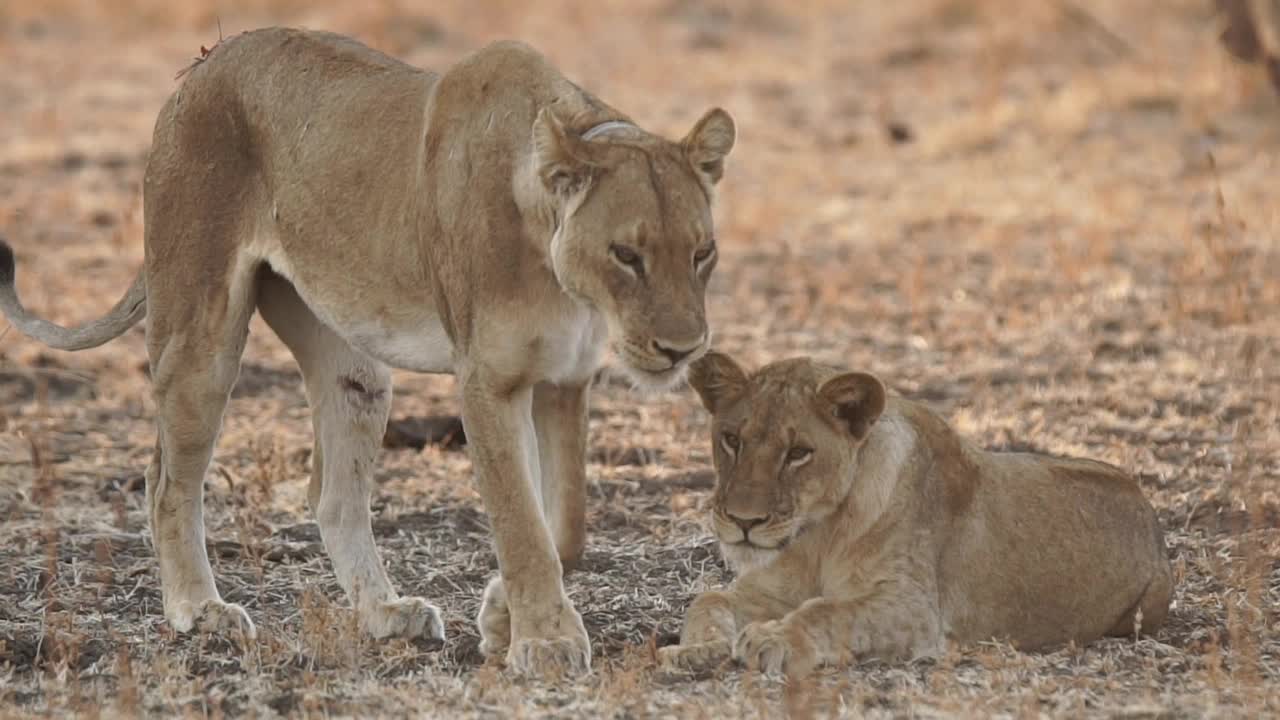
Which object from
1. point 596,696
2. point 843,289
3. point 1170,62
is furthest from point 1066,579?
point 1170,62

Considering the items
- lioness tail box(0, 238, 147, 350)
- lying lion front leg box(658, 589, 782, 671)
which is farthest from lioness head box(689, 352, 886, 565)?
lioness tail box(0, 238, 147, 350)

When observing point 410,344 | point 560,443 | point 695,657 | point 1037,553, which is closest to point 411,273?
point 410,344

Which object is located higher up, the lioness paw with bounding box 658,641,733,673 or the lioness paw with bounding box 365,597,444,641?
the lioness paw with bounding box 365,597,444,641

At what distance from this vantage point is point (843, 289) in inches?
428

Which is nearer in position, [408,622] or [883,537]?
[883,537]

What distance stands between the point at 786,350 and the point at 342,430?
149 inches

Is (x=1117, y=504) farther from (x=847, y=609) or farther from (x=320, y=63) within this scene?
(x=320, y=63)

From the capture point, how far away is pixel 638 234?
4902 millimetres

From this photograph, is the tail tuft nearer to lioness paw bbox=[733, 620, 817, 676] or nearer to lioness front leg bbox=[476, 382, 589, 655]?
lioness front leg bbox=[476, 382, 589, 655]

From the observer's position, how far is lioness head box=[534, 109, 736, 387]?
4875 millimetres

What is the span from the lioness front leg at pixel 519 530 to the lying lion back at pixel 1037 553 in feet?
3.10

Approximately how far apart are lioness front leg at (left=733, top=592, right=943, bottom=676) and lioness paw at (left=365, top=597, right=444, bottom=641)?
1.02m

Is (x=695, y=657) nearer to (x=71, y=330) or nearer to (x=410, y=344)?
(x=410, y=344)

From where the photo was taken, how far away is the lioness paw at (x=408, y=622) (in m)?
5.87
